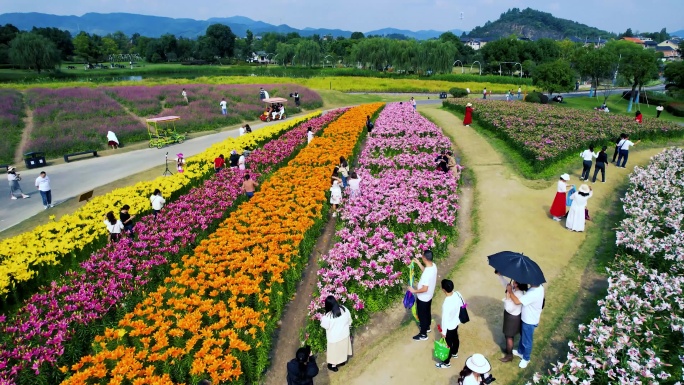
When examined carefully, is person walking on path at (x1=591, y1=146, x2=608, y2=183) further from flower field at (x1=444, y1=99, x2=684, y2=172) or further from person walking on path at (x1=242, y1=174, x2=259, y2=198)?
person walking on path at (x1=242, y1=174, x2=259, y2=198)

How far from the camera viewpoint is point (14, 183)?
19219 millimetres

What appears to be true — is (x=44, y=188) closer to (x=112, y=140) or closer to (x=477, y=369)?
(x=112, y=140)

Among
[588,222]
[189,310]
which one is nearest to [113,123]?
[189,310]

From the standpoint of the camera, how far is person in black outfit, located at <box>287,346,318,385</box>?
6.64m

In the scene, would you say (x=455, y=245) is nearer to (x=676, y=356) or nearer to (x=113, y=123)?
(x=676, y=356)

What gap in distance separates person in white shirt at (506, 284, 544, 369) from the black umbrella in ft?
0.61

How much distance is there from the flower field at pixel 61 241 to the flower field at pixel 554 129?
56.5 ft

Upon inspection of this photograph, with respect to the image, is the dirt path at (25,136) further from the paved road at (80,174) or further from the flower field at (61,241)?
the flower field at (61,241)

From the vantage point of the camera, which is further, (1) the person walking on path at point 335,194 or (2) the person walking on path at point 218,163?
(2) the person walking on path at point 218,163

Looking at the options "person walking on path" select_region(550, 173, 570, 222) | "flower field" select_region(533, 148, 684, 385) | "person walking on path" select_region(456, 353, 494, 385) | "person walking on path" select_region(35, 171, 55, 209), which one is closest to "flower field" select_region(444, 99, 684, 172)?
"person walking on path" select_region(550, 173, 570, 222)

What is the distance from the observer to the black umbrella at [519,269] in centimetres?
729

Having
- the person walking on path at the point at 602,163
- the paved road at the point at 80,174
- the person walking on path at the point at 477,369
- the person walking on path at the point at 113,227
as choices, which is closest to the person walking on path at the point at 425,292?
the person walking on path at the point at 477,369

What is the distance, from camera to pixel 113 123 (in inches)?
1300

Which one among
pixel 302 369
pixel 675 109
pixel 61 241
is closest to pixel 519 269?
pixel 302 369
